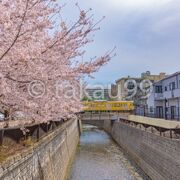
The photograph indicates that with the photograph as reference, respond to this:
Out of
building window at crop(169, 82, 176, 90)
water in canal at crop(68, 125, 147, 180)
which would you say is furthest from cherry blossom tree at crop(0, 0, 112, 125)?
building window at crop(169, 82, 176, 90)

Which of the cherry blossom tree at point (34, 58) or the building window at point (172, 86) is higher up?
the building window at point (172, 86)

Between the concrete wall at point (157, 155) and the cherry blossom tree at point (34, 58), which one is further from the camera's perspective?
the concrete wall at point (157, 155)

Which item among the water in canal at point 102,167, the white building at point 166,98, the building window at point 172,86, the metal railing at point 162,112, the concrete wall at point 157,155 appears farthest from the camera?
the building window at point 172,86

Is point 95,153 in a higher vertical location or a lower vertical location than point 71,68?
lower

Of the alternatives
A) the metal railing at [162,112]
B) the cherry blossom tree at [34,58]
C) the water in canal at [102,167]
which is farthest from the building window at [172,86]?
the cherry blossom tree at [34,58]

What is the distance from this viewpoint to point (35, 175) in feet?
35.5

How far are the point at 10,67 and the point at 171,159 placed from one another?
42.9 feet

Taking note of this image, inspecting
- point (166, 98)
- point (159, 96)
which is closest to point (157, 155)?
point (166, 98)

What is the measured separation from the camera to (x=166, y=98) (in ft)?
138

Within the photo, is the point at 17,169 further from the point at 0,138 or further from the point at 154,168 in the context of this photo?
the point at 154,168

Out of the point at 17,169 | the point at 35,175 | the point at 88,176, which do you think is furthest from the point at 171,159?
the point at 17,169

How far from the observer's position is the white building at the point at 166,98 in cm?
3728

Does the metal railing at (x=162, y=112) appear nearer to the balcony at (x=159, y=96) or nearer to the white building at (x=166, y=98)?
the white building at (x=166, y=98)

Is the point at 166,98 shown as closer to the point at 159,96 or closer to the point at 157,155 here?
the point at 159,96
